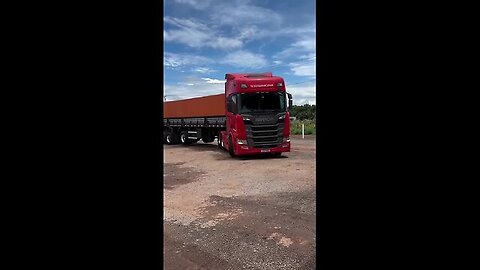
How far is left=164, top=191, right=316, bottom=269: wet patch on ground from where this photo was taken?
333 cm

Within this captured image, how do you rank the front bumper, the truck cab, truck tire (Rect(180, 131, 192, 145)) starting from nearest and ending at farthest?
the truck cab
the front bumper
truck tire (Rect(180, 131, 192, 145))

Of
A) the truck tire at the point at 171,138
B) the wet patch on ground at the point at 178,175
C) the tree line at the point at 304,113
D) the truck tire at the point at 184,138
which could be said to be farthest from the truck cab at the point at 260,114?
the tree line at the point at 304,113

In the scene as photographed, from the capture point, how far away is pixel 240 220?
470 cm

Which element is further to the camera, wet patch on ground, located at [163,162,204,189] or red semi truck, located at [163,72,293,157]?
red semi truck, located at [163,72,293,157]

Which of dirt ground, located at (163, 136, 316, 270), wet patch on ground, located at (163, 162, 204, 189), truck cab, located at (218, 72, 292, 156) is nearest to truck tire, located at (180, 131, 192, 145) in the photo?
truck cab, located at (218, 72, 292, 156)

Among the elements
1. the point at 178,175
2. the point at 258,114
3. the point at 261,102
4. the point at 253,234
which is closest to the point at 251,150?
the point at 258,114

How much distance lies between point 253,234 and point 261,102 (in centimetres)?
790

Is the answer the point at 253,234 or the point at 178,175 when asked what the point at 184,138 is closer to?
the point at 178,175

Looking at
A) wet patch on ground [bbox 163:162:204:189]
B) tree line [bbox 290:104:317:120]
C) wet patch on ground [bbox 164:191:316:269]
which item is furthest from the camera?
tree line [bbox 290:104:317:120]

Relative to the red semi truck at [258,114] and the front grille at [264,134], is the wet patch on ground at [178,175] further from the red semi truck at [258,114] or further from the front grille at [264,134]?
the front grille at [264,134]

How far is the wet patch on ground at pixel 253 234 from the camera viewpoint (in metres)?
3.33

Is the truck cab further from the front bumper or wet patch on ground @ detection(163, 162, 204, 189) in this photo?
wet patch on ground @ detection(163, 162, 204, 189)
